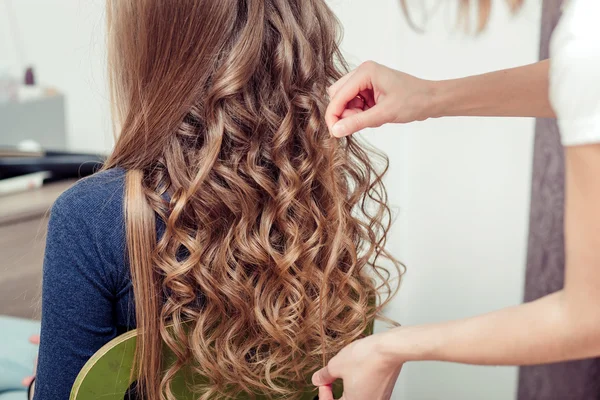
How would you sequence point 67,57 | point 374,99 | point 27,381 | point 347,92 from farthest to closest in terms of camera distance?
point 67,57 → point 27,381 → point 374,99 → point 347,92

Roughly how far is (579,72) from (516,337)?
23 centimetres

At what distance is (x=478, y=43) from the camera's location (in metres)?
1.54

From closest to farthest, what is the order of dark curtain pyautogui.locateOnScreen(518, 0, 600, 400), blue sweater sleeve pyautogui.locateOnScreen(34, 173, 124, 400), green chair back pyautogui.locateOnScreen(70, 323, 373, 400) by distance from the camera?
1. green chair back pyautogui.locateOnScreen(70, 323, 373, 400)
2. blue sweater sleeve pyautogui.locateOnScreen(34, 173, 124, 400)
3. dark curtain pyautogui.locateOnScreen(518, 0, 600, 400)

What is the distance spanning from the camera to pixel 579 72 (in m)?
0.45

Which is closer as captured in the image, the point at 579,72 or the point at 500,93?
the point at 579,72

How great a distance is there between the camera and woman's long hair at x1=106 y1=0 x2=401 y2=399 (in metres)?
0.85

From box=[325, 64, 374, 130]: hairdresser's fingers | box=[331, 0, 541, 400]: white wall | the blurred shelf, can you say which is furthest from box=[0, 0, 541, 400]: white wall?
box=[325, 64, 374, 130]: hairdresser's fingers

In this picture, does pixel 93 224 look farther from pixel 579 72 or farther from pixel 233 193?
pixel 579 72

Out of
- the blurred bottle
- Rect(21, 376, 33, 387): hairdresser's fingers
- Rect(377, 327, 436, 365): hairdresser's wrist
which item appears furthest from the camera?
the blurred bottle

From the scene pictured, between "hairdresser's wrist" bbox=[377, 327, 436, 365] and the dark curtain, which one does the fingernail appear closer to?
"hairdresser's wrist" bbox=[377, 327, 436, 365]

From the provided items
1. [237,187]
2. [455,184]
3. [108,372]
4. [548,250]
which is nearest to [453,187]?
[455,184]

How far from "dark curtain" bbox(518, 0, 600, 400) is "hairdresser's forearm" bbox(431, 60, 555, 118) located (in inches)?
23.9

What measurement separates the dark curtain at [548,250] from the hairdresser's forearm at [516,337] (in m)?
1.07

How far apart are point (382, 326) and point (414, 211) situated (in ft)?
1.37
